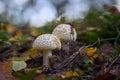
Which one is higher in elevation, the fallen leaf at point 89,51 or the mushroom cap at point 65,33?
→ the mushroom cap at point 65,33

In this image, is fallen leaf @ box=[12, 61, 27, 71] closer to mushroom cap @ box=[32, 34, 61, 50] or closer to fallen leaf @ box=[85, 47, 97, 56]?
mushroom cap @ box=[32, 34, 61, 50]

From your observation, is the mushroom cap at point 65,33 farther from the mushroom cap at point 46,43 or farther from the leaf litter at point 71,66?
the mushroom cap at point 46,43

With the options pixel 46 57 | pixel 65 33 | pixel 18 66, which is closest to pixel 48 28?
pixel 65 33

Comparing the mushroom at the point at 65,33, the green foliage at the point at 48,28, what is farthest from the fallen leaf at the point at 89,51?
the green foliage at the point at 48,28

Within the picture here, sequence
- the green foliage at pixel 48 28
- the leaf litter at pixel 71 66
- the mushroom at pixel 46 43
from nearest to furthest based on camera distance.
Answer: the leaf litter at pixel 71 66, the mushroom at pixel 46 43, the green foliage at pixel 48 28

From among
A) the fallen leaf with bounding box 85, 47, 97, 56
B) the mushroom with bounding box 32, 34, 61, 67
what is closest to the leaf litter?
the fallen leaf with bounding box 85, 47, 97, 56

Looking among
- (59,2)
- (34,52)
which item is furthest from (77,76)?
(59,2)

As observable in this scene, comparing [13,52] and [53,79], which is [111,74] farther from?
[13,52]

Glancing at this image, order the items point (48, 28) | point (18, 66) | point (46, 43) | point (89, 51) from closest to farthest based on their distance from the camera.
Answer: point (18, 66)
point (46, 43)
point (89, 51)
point (48, 28)

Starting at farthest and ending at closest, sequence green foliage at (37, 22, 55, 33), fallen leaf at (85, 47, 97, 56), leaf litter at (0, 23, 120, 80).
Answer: green foliage at (37, 22, 55, 33) → fallen leaf at (85, 47, 97, 56) → leaf litter at (0, 23, 120, 80)

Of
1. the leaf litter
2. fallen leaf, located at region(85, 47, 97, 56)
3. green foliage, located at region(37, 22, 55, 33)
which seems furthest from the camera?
green foliage, located at region(37, 22, 55, 33)

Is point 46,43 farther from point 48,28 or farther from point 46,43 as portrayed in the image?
point 48,28

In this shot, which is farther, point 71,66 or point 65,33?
point 65,33

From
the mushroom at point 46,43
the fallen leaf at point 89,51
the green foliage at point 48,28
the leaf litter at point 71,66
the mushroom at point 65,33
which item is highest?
the green foliage at point 48,28
